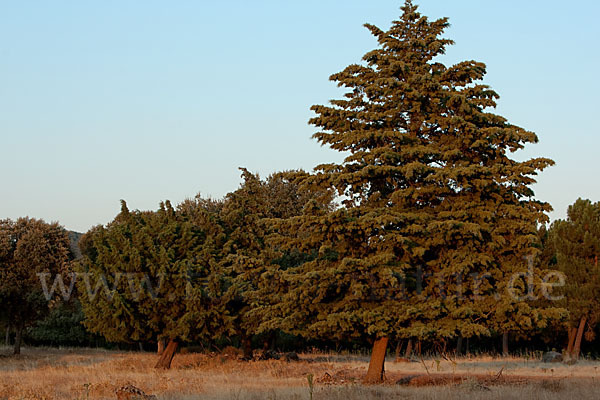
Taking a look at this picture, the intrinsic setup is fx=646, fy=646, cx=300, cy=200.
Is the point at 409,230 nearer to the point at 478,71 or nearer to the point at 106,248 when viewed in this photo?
the point at 478,71

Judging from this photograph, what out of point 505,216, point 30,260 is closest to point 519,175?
point 505,216

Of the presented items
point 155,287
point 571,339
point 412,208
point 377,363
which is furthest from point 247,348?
point 571,339

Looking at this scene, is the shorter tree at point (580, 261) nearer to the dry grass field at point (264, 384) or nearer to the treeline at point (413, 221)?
the dry grass field at point (264, 384)

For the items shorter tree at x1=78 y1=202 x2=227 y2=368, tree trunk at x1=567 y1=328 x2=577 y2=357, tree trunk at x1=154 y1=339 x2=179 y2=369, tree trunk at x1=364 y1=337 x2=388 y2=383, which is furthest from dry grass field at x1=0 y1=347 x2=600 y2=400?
tree trunk at x1=567 y1=328 x2=577 y2=357

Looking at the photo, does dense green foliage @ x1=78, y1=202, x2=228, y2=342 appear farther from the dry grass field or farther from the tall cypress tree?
the tall cypress tree

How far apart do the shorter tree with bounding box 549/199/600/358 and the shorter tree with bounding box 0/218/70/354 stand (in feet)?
101

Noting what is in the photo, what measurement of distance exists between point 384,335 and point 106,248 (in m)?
16.1

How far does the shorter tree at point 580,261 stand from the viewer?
3653 cm

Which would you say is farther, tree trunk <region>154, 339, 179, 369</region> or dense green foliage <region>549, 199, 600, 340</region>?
dense green foliage <region>549, 199, 600, 340</region>

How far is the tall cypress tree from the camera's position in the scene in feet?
58.0

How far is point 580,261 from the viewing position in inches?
1454

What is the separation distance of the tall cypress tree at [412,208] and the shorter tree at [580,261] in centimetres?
1993

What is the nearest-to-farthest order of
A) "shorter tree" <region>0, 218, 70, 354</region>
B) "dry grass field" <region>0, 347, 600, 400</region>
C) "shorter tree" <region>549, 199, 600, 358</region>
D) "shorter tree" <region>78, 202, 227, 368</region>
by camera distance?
"dry grass field" <region>0, 347, 600, 400</region>, "shorter tree" <region>78, 202, 227, 368</region>, "shorter tree" <region>549, 199, 600, 358</region>, "shorter tree" <region>0, 218, 70, 354</region>

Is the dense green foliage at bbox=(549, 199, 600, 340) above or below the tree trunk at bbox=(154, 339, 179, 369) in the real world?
above
